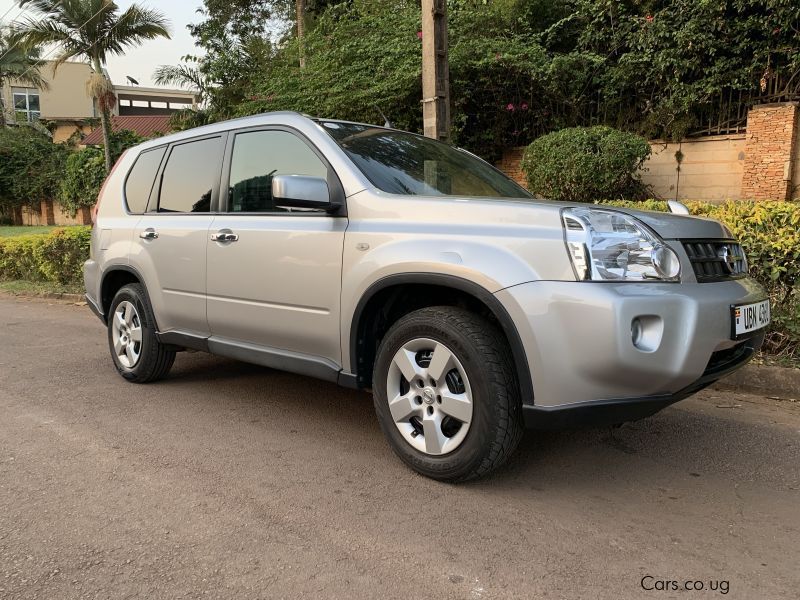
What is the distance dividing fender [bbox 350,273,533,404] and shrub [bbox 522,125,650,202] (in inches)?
269

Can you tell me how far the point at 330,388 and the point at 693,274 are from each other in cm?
276

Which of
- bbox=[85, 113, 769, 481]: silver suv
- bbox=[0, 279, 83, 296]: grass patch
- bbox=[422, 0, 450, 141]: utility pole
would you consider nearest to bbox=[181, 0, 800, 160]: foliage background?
bbox=[422, 0, 450, 141]: utility pole

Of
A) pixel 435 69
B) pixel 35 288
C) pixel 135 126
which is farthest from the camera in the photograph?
pixel 135 126

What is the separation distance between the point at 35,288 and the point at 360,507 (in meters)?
10.2

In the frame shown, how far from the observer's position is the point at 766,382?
15.1 ft

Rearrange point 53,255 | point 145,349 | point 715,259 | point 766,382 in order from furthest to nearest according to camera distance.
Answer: point 53,255, point 145,349, point 766,382, point 715,259

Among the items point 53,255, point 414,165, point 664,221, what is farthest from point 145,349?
point 53,255

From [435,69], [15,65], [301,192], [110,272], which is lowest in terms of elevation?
[110,272]

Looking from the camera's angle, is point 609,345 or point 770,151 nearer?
point 609,345

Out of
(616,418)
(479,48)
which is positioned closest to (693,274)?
(616,418)

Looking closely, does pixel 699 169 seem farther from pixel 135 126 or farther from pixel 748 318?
pixel 135 126

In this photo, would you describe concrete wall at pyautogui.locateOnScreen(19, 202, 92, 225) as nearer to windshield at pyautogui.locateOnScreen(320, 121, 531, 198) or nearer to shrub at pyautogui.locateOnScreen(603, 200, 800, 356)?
windshield at pyautogui.locateOnScreen(320, 121, 531, 198)

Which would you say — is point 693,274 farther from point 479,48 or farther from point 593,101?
point 593,101

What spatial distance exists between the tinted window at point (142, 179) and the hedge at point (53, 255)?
670 cm
